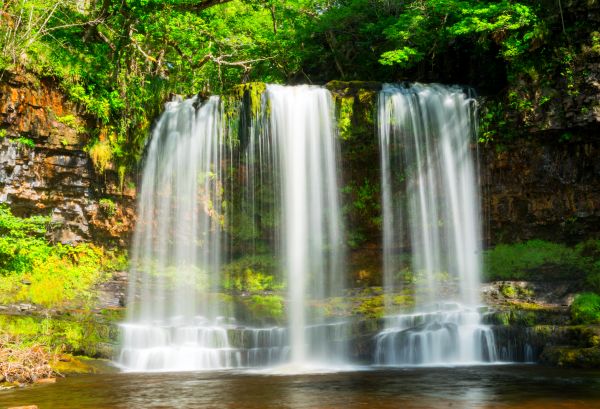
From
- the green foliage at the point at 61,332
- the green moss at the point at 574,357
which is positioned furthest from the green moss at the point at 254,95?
the green moss at the point at 574,357

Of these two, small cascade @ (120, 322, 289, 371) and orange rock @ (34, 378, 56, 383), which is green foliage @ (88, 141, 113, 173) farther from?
orange rock @ (34, 378, 56, 383)

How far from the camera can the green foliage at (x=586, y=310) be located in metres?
11.7

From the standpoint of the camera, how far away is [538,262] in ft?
54.1

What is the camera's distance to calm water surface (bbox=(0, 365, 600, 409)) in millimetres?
6789

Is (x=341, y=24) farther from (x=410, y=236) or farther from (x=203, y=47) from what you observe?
(x=410, y=236)

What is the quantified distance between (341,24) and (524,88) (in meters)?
9.03

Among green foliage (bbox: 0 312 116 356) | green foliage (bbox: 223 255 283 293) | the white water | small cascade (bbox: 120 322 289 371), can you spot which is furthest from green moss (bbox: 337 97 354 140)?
green foliage (bbox: 0 312 116 356)

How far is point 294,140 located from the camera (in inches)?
669

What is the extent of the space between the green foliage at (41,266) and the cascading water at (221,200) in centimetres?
133

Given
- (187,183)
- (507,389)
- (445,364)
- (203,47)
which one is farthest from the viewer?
(203,47)

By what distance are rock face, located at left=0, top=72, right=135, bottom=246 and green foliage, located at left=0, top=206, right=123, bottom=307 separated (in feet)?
1.74

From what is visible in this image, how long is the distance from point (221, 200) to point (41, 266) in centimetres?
585

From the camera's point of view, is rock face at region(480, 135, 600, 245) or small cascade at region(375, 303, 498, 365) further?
rock face at region(480, 135, 600, 245)

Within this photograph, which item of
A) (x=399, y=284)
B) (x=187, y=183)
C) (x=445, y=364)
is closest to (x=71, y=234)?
(x=187, y=183)
